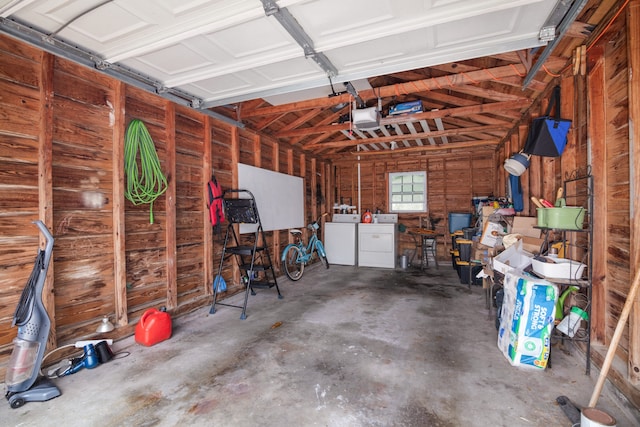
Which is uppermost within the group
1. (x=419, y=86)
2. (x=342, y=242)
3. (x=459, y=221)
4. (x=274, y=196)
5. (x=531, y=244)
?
(x=419, y=86)

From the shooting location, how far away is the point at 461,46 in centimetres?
211

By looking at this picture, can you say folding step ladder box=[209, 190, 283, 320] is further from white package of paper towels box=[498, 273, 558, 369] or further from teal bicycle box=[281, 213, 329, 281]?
white package of paper towels box=[498, 273, 558, 369]

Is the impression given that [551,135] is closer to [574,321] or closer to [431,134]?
[574,321]

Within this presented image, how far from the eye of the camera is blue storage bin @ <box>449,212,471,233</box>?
6449 millimetres

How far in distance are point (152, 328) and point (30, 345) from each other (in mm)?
924

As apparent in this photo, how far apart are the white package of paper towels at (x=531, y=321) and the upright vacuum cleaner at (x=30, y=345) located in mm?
3468

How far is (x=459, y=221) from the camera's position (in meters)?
6.48

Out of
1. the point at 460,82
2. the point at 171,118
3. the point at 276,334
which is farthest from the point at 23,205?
the point at 460,82

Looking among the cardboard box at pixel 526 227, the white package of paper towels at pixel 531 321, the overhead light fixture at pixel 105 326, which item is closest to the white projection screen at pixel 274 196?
the overhead light fixture at pixel 105 326

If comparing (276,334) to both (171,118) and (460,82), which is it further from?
(460,82)

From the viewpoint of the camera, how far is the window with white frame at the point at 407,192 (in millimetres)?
7324

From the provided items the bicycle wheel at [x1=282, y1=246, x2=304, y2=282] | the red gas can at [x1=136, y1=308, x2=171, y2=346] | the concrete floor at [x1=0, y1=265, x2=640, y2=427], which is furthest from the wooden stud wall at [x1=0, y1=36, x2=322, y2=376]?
the bicycle wheel at [x1=282, y1=246, x2=304, y2=282]

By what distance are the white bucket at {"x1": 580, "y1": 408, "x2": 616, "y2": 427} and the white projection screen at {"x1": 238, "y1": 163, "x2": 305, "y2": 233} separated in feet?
13.2

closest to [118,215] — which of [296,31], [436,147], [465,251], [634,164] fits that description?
[296,31]
